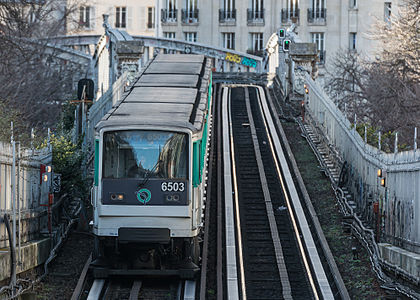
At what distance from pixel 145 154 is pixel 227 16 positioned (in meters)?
60.5

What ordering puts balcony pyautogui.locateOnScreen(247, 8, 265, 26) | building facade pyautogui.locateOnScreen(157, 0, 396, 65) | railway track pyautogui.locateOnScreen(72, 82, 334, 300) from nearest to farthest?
railway track pyautogui.locateOnScreen(72, 82, 334, 300)
building facade pyautogui.locateOnScreen(157, 0, 396, 65)
balcony pyautogui.locateOnScreen(247, 8, 265, 26)

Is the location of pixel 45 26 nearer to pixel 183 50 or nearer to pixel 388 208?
pixel 183 50

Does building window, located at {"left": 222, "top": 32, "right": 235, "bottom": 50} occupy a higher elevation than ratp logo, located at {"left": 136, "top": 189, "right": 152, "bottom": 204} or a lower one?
higher

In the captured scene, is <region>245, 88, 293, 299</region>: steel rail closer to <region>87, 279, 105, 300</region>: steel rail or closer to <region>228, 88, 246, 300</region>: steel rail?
<region>228, 88, 246, 300</region>: steel rail

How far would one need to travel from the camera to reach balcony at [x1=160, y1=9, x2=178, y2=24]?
3273 inches

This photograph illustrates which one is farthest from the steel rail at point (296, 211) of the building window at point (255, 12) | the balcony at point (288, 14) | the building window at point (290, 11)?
the building window at point (255, 12)

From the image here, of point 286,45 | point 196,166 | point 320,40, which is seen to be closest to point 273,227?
point 196,166

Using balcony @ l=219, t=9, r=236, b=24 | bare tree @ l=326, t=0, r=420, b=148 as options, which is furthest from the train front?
balcony @ l=219, t=9, r=236, b=24

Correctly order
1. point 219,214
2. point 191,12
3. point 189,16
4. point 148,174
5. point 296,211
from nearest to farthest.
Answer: point 148,174 < point 219,214 < point 296,211 < point 191,12 < point 189,16

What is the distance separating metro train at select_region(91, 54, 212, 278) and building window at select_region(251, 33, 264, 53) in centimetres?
5858

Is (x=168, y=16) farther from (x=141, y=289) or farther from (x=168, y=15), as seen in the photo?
(x=141, y=289)

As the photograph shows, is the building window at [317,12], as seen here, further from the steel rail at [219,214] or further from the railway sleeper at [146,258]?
the railway sleeper at [146,258]

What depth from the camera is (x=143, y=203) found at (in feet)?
72.1

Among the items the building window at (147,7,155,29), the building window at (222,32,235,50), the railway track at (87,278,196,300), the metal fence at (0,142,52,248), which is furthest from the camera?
the building window at (147,7,155,29)
